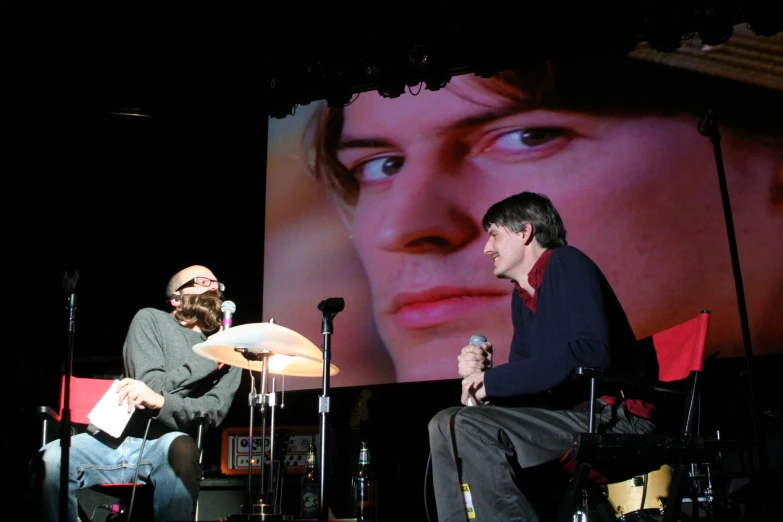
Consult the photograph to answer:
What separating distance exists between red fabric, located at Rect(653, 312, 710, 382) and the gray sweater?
2.05m

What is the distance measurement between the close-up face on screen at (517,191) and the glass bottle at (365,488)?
0.55 meters

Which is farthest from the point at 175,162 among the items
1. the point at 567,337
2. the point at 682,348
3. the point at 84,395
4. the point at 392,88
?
the point at 682,348

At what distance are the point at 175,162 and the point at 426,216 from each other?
7.50ft

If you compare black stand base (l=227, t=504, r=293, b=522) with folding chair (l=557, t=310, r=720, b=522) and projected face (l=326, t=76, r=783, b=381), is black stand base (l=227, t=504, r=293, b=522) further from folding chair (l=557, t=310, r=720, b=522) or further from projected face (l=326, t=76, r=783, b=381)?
projected face (l=326, t=76, r=783, b=381)

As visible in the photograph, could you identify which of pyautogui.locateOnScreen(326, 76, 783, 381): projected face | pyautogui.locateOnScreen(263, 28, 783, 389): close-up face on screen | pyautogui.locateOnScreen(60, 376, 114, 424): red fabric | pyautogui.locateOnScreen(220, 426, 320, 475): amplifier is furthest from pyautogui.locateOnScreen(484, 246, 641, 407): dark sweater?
pyautogui.locateOnScreen(220, 426, 320, 475): amplifier

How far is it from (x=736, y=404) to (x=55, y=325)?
4643 mm

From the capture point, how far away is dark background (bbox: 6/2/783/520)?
15.7 ft

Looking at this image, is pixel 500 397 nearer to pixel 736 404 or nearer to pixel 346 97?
pixel 736 404

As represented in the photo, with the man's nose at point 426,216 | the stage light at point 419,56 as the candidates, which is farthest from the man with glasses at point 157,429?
the stage light at point 419,56

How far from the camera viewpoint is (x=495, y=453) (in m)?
2.26

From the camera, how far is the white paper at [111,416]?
3.14m

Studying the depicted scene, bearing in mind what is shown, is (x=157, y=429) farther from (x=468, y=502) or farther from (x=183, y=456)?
(x=468, y=502)

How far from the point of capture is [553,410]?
2.46 m

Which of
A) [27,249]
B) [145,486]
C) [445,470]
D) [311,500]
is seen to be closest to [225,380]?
[145,486]
